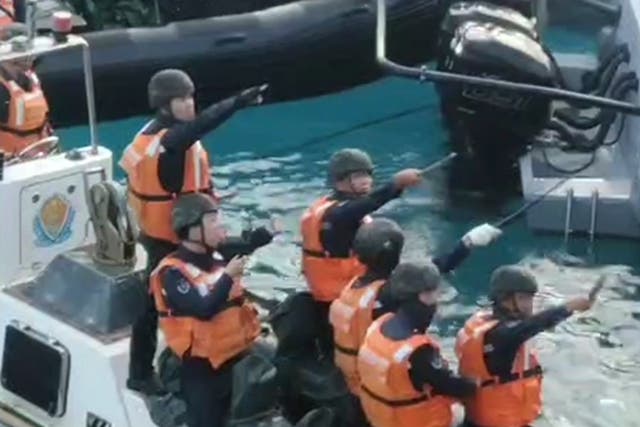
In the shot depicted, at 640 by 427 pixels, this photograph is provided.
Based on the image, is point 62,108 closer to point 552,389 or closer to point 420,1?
point 420,1

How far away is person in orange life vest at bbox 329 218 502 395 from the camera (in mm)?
5422

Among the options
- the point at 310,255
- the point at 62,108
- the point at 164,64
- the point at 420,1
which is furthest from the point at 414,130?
the point at 310,255

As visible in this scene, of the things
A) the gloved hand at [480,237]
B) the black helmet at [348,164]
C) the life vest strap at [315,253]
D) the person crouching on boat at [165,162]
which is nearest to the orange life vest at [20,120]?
the person crouching on boat at [165,162]

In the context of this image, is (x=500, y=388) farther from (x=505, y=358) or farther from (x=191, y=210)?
(x=191, y=210)

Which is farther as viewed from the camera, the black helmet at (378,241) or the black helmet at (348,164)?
the black helmet at (348,164)

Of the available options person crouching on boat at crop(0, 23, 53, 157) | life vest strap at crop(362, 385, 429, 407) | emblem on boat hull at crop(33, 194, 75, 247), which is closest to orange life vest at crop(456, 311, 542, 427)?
life vest strap at crop(362, 385, 429, 407)

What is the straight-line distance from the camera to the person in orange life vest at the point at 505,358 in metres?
5.22

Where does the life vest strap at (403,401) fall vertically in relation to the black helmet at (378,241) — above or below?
below

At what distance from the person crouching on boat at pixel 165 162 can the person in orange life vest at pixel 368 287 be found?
775 mm

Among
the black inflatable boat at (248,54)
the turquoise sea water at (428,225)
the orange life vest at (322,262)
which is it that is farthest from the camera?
the black inflatable boat at (248,54)

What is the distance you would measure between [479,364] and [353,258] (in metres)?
0.84

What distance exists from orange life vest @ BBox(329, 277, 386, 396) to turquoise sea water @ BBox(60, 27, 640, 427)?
148 cm

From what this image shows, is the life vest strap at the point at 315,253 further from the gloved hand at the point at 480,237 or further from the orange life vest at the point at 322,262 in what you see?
the gloved hand at the point at 480,237

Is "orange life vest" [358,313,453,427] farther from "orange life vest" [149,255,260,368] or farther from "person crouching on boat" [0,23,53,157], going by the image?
"person crouching on boat" [0,23,53,157]
